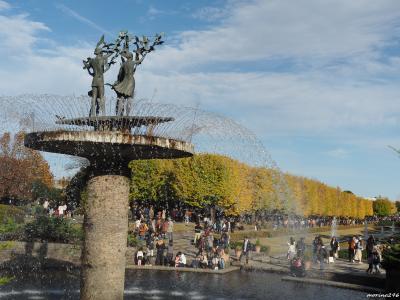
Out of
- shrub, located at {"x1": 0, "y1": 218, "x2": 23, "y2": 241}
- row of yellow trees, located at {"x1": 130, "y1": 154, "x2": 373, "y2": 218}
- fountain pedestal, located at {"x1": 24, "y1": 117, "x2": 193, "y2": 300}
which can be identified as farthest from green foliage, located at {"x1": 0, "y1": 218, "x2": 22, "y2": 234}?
row of yellow trees, located at {"x1": 130, "y1": 154, "x2": 373, "y2": 218}

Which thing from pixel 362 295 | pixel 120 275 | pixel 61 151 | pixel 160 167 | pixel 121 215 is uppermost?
pixel 160 167

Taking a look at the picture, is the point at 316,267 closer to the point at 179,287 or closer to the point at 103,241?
the point at 179,287

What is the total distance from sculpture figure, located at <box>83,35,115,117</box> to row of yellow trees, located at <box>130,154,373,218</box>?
108 feet

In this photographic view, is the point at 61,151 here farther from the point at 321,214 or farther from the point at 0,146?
the point at 321,214

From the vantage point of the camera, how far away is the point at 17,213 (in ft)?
101

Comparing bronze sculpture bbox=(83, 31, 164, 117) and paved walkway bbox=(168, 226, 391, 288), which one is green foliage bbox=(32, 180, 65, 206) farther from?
bronze sculpture bbox=(83, 31, 164, 117)

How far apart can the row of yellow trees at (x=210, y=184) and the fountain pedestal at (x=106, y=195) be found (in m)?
33.9

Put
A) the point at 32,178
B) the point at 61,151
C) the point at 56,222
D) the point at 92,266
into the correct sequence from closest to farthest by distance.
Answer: the point at 92,266 < the point at 61,151 < the point at 56,222 < the point at 32,178

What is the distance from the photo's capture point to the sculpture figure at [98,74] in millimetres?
11867

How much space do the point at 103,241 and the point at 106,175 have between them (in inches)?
53.3

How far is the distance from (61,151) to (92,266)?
2608mm

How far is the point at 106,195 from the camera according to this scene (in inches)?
416

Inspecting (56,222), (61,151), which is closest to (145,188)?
(56,222)

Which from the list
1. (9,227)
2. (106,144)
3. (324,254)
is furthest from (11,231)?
(324,254)
